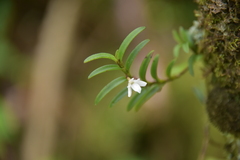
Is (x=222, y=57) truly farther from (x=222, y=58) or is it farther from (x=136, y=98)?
(x=136, y=98)

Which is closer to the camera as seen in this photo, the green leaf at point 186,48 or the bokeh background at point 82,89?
the green leaf at point 186,48

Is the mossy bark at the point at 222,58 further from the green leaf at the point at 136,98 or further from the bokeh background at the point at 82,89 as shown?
the bokeh background at the point at 82,89

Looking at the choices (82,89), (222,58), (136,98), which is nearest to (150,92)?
(136,98)

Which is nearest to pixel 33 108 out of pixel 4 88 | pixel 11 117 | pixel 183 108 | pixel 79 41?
pixel 11 117

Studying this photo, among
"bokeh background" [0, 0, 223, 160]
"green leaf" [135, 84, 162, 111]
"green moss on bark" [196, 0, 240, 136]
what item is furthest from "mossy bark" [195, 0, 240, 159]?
"bokeh background" [0, 0, 223, 160]

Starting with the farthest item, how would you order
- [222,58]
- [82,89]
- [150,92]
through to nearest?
[82,89]
[150,92]
[222,58]

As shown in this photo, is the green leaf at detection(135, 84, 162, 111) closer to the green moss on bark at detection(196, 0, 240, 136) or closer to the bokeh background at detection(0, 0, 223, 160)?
the green moss on bark at detection(196, 0, 240, 136)

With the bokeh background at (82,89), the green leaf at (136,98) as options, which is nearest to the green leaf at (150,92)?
the green leaf at (136,98)

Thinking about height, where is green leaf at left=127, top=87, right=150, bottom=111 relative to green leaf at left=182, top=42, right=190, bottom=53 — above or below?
below

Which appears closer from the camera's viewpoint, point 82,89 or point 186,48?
point 186,48

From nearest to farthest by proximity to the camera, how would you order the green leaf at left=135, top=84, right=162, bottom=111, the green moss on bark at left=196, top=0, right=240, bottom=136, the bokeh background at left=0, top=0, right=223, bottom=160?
the green moss on bark at left=196, top=0, right=240, bottom=136, the green leaf at left=135, top=84, right=162, bottom=111, the bokeh background at left=0, top=0, right=223, bottom=160
